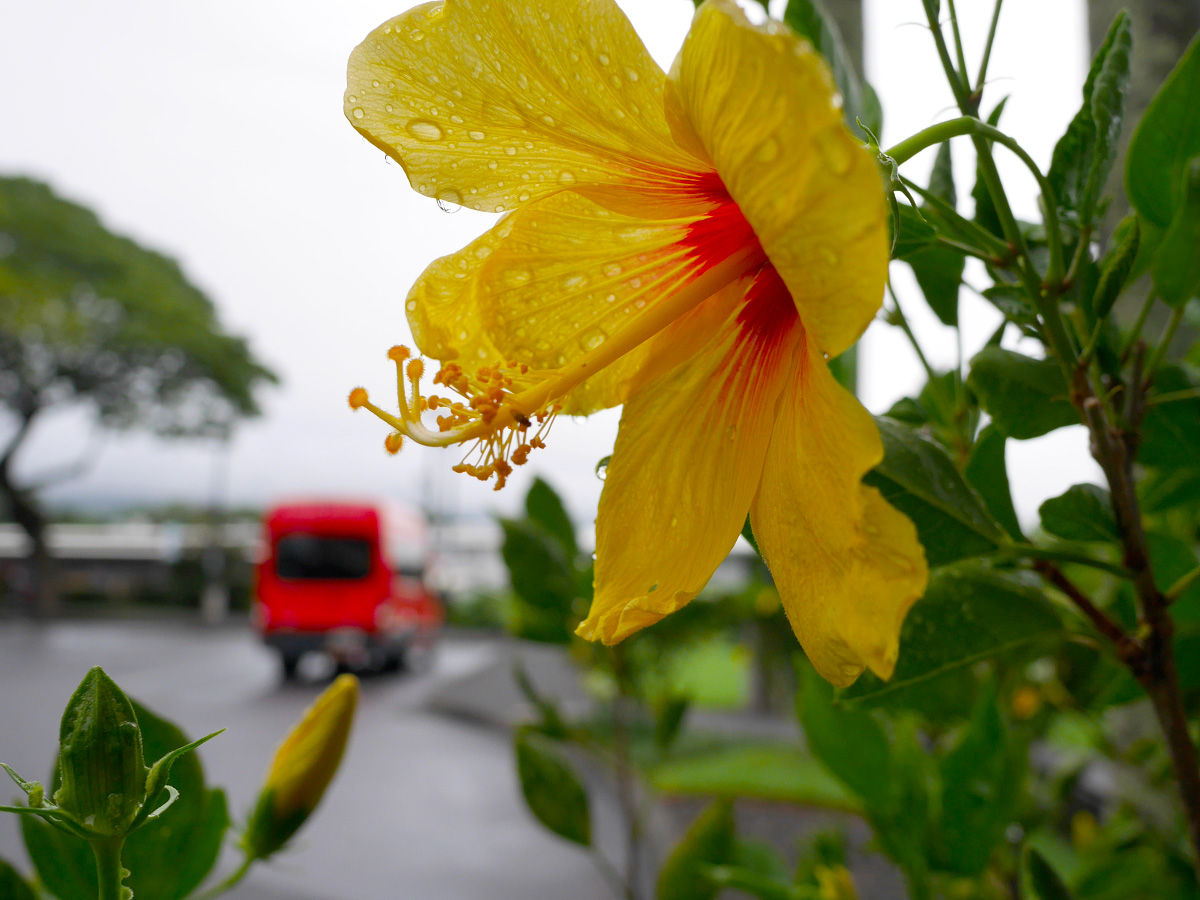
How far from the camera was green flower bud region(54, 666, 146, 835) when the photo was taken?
192mm

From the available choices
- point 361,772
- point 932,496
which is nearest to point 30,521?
point 361,772

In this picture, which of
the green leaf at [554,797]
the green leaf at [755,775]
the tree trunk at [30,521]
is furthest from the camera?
the tree trunk at [30,521]

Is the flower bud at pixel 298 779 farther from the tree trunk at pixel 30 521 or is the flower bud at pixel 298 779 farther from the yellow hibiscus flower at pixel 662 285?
the tree trunk at pixel 30 521

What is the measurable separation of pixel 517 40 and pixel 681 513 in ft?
0.48

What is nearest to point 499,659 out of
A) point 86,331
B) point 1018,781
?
point 1018,781

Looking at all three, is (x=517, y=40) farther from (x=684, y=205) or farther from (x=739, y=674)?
(x=739, y=674)

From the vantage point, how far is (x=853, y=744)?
1.51ft

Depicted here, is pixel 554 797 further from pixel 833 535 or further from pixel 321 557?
pixel 321 557

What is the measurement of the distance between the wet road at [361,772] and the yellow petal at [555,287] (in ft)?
0.79

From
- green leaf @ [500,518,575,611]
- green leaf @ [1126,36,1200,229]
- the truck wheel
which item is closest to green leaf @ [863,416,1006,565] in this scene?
green leaf @ [1126,36,1200,229]

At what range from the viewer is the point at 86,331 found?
8.91m

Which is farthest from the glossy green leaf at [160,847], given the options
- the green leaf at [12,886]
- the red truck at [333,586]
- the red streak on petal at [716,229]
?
the red truck at [333,586]

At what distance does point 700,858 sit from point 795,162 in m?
0.45

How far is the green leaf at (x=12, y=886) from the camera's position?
0.98 ft
